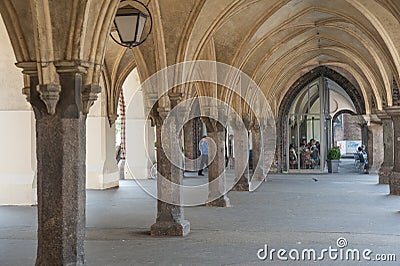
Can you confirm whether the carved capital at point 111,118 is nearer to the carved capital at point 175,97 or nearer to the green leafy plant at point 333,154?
the carved capital at point 175,97

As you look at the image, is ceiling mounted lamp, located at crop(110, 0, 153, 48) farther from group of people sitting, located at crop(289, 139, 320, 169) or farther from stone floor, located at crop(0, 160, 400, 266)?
group of people sitting, located at crop(289, 139, 320, 169)

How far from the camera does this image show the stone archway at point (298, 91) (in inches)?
1044

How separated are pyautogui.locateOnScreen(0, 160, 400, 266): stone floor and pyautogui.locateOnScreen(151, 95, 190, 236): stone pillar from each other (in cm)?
24

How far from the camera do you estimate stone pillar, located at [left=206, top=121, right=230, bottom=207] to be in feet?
43.2

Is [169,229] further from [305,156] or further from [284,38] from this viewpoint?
[305,156]

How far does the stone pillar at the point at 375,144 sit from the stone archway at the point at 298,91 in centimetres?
187

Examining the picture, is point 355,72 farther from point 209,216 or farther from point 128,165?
point 209,216

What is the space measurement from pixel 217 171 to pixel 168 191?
405cm

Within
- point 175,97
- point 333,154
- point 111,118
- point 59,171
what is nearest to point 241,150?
point 111,118

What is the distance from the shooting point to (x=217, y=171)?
43.6 ft

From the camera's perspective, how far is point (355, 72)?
24969 millimetres

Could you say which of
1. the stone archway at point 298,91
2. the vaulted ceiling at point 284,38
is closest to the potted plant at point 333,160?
the stone archway at point 298,91

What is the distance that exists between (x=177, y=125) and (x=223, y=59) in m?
4.74

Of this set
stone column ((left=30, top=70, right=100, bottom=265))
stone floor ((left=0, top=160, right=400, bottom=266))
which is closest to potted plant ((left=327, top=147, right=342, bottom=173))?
stone floor ((left=0, top=160, right=400, bottom=266))
